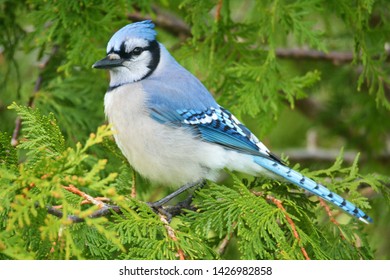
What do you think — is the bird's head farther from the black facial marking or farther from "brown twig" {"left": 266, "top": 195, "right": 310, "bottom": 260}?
"brown twig" {"left": 266, "top": 195, "right": 310, "bottom": 260}

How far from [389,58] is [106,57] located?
167 centimetres

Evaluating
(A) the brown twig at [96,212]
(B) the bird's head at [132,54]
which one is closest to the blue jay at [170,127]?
(B) the bird's head at [132,54]

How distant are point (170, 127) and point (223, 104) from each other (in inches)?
11.8

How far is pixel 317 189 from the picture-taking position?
213cm

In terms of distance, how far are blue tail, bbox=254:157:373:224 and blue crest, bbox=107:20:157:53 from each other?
684mm

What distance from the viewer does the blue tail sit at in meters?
2.10

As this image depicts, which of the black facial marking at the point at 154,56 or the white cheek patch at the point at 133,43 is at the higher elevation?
the white cheek patch at the point at 133,43

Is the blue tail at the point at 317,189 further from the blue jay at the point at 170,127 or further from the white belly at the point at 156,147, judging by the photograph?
the white belly at the point at 156,147

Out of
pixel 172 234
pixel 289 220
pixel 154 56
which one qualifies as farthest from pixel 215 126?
pixel 172 234

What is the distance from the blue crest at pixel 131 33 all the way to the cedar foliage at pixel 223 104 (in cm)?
12

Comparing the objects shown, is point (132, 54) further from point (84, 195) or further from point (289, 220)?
point (289, 220)

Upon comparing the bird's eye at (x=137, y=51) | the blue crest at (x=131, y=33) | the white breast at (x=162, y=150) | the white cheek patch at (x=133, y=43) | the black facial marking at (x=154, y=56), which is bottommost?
the white breast at (x=162, y=150)

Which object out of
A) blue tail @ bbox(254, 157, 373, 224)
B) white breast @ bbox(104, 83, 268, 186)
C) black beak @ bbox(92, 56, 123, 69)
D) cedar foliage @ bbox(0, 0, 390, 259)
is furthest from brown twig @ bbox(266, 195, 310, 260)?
black beak @ bbox(92, 56, 123, 69)

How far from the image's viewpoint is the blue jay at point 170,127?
91.0 inches
